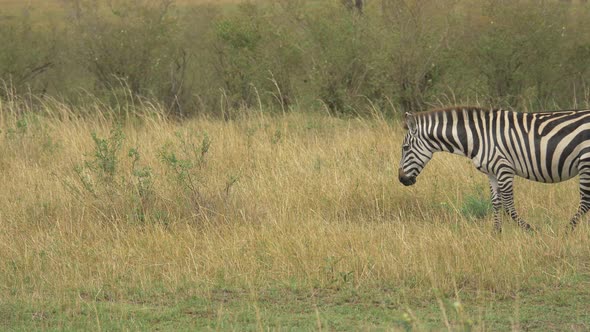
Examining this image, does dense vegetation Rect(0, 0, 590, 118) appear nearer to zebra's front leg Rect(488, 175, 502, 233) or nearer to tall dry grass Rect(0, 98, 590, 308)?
tall dry grass Rect(0, 98, 590, 308)

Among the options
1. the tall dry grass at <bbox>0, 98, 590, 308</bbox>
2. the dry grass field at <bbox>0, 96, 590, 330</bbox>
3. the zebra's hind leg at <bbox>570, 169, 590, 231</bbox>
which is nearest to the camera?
the dry grass field at <bbox>0, 96, 590, 330</bbox>

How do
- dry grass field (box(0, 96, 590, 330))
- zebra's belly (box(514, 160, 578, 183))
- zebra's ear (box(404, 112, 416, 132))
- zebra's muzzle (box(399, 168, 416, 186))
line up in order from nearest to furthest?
dry grass field (box(0, 96, 590, 330)) → zebra's belly (box(514, 160, 578, 183)) → zebra's ear (box(404, 112, 416, 132)) → zebra's muzzle (box(399, 168, 416, 186))

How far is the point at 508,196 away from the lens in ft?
27.1

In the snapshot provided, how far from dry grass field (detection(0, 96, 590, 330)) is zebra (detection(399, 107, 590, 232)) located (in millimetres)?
460

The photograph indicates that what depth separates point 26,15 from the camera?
2217 centimetres

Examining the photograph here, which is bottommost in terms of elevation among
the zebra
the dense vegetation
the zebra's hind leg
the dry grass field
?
the dry grass field

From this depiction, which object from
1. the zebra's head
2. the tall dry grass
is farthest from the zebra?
the tall dry grass

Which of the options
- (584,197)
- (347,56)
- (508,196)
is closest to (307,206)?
(508,196)

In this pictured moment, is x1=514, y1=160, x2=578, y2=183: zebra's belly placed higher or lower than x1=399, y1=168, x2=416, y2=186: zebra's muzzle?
higher

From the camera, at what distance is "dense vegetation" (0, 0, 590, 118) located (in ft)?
49.9

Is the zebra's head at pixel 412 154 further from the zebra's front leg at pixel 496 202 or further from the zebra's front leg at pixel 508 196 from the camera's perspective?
the zebra's front leg at pixel 508 196

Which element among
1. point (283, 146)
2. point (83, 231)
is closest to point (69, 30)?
point (283, 146)

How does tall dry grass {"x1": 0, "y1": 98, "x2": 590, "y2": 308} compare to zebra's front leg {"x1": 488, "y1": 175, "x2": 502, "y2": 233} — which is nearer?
tall dry grass {"x1": 0, "y1": 98, "x2": 590, "y2": 308}

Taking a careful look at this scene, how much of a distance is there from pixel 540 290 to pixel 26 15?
18.7 m
